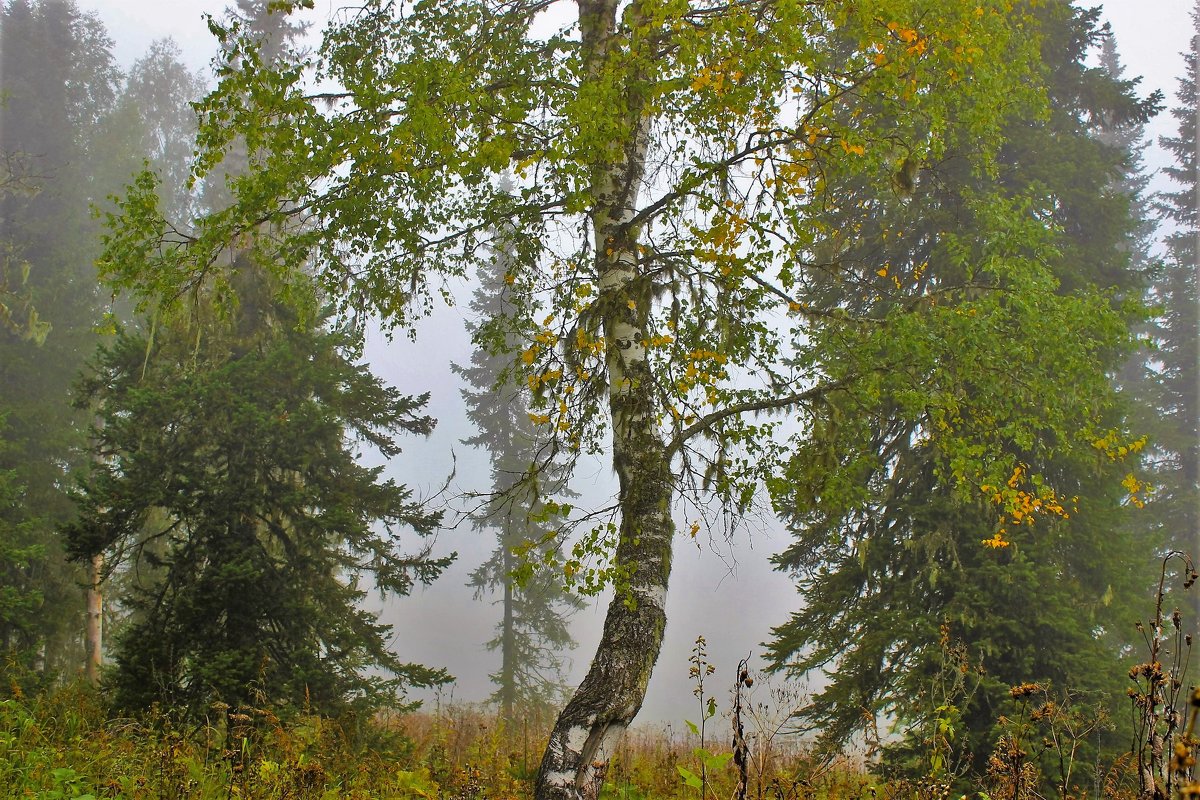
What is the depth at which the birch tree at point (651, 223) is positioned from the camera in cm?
601

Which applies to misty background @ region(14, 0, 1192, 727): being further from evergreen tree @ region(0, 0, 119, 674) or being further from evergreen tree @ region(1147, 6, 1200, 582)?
evergreen tree @ region(0, 0, 119, 674)

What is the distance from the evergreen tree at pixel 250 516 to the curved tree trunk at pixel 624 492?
5388 mm

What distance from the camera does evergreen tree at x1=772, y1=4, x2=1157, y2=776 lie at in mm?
9867

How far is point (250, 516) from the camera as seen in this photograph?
35.1 feet

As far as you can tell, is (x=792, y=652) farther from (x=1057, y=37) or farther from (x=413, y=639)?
(x=413, y=639)

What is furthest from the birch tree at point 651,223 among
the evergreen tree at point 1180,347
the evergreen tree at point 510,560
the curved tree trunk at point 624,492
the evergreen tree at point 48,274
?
the evergreen tree at point 510,560

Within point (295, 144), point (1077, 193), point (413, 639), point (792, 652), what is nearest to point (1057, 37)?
point (1077, 193)

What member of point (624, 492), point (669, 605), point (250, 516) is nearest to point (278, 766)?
point (624, 492)

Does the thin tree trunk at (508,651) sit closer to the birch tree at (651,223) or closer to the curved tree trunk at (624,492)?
Answer: the birch tree at (651,223)

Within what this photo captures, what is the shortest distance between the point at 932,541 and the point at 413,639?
1795 inches

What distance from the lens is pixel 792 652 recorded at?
11484mm

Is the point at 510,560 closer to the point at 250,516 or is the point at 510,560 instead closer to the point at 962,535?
the point at 250,516

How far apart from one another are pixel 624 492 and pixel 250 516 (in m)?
6.68

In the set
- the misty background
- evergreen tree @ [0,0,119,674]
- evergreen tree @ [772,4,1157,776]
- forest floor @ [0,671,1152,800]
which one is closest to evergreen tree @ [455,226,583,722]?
the misty background
